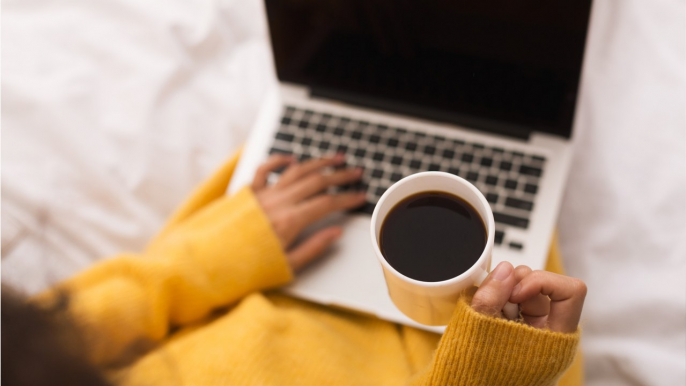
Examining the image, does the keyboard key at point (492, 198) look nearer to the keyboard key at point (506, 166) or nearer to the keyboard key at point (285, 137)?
the keyboard key at point (506, 166)

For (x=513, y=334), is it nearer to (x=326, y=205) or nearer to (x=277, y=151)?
(x=326, y=205)

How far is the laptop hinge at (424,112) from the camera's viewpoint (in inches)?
30.0

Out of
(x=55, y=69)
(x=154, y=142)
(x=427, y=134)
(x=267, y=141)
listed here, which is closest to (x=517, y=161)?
(x=427, y=134)

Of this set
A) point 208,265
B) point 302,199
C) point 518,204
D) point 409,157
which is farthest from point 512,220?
point 208,265

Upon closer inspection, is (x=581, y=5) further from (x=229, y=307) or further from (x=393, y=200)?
(x=229, y=307)

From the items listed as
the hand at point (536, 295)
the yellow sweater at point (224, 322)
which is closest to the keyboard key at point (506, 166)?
the yellow sweater at point (224, 322)

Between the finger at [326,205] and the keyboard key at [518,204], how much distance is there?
175mm

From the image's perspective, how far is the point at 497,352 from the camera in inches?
20.1

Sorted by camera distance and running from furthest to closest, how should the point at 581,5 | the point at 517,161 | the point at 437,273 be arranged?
the point at 517,161, the point at 581,5, the point at 437,273

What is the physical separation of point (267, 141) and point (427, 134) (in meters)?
0.21

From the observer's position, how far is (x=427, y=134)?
794mm

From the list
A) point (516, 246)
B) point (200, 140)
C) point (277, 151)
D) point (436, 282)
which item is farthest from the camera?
point (200, 140)

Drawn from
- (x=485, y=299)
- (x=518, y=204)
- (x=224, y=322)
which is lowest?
(x=224, y=322)

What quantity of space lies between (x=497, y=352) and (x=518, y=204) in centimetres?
26
